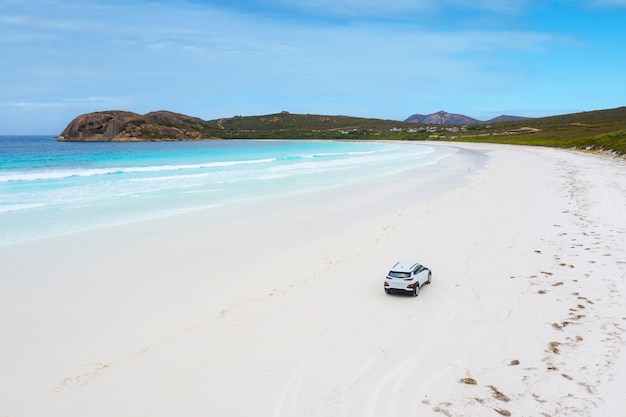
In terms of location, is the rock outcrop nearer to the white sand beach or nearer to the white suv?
the white sand beach

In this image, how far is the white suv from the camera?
1260 cm

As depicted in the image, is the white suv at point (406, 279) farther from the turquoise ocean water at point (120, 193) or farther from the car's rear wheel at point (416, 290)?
the turquoise ocean water at point (120, 193)

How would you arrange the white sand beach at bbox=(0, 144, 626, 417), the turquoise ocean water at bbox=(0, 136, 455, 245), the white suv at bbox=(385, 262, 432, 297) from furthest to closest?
the turquoise ocean water at bbox=(0, 136, 455, 245), the white suv at bbox=(385, 262, 432, 297), the white sand beach at bbox=(0, 144, 626, 417)

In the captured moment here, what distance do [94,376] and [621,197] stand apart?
2811 centimetres

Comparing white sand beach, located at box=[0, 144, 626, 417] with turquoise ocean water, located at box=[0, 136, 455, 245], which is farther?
turquoise ocean water, located at box=[0, 136, 455, 245]

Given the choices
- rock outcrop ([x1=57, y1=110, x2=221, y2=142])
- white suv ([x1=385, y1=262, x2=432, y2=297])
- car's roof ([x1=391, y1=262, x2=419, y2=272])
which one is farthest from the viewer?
rock outcrop ([x1=57, y1=110, x2=221, y2=142])

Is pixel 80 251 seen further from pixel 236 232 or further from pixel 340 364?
pixel 340 364

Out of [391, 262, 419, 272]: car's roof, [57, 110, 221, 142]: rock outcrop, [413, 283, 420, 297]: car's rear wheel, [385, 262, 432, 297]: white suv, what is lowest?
[413, 283, 420, 297]: car's rear wheel

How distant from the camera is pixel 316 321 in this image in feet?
37.1

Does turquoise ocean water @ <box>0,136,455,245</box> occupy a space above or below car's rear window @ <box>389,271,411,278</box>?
below

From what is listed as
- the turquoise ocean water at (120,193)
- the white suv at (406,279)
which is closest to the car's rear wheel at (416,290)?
the white suv at (406,279)

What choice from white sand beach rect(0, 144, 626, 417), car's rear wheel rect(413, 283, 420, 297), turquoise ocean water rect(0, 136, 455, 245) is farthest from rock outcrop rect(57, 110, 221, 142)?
car's rear wheel rect(413, 283, 420, 297)

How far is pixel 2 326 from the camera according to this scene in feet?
36.7

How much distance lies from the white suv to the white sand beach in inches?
12.6
